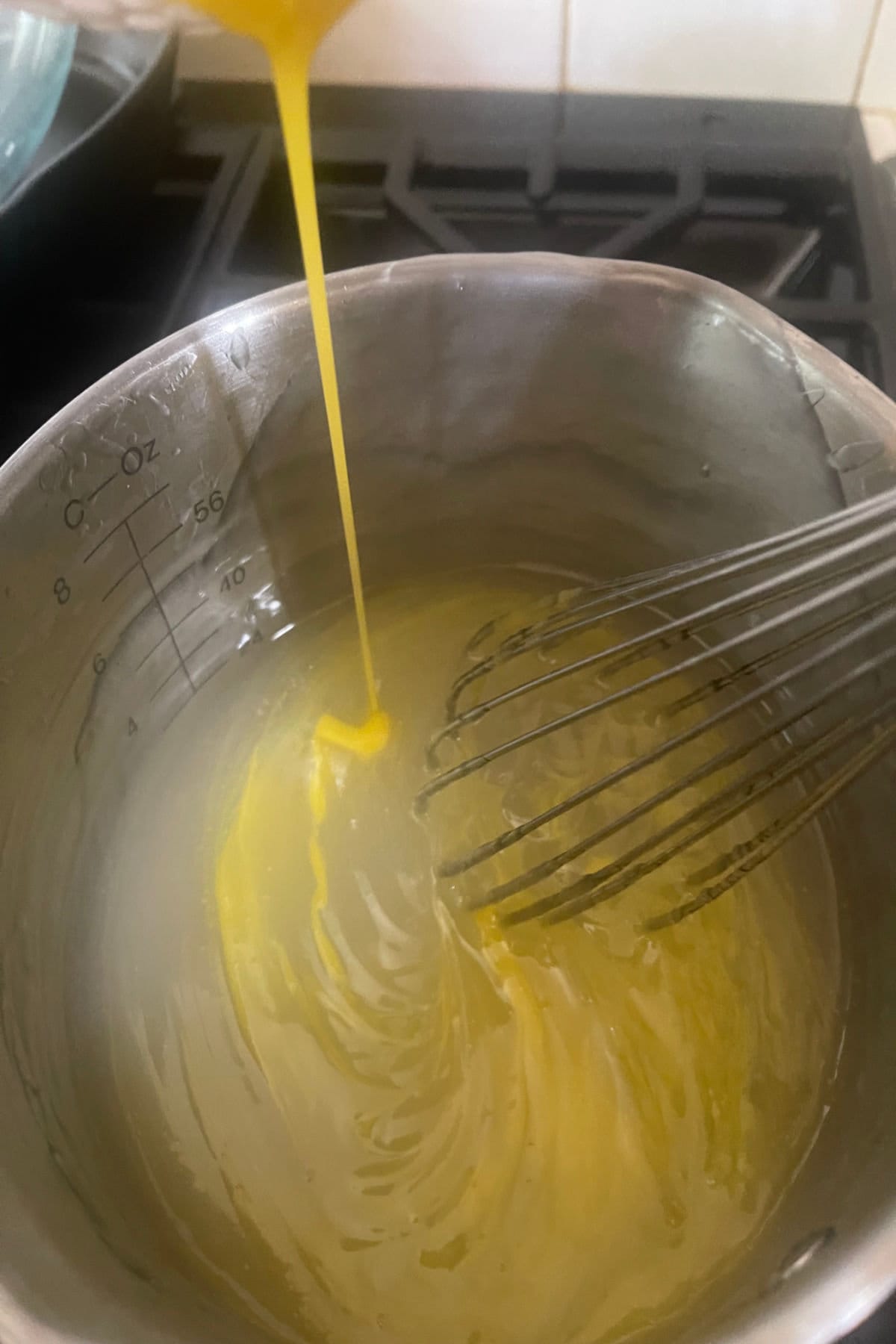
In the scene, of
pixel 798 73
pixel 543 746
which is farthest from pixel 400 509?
pixel 798 73

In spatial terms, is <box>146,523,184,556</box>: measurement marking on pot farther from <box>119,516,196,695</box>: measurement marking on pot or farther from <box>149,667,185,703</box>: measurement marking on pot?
<box>149,667,185,703</box>: measurement marking on pot

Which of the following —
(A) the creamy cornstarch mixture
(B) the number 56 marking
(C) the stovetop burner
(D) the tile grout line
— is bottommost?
(A) the creamy cornstarch mixture

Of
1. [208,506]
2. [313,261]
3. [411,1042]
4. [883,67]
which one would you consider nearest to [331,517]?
[208,506]

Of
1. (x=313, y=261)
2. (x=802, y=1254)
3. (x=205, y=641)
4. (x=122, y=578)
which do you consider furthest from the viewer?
(x=205, y=641)

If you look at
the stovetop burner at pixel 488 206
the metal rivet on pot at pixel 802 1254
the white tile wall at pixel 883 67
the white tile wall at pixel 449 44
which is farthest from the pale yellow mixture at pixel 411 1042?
the white tile wall at pixel 883 67

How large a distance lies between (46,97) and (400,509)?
360mm

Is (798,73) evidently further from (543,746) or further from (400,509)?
(543,746)

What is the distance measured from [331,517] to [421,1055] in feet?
1.29

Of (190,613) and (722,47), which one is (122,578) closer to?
(190,613)

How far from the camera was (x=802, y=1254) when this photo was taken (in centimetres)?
43

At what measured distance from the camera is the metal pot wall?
0.51m

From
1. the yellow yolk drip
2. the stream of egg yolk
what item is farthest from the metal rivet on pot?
the yellow yolk drip

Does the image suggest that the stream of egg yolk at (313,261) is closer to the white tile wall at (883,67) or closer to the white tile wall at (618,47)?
the white tile wall at (618,47)

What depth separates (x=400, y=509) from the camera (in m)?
0.78
